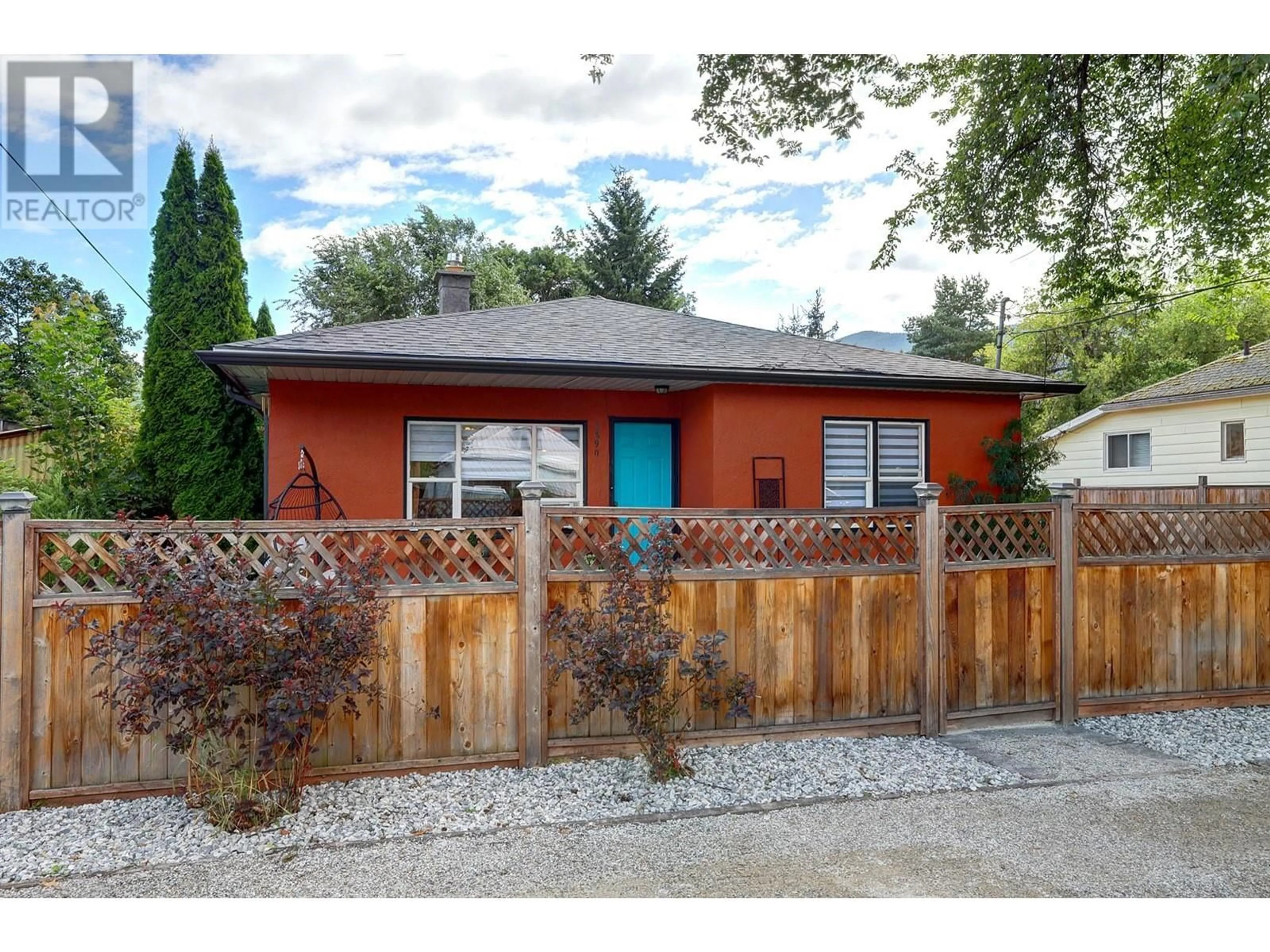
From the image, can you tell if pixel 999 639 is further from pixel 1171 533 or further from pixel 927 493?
pixel 1171 533

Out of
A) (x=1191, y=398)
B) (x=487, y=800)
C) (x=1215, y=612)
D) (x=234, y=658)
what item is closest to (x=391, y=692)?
(x=487, y=800)

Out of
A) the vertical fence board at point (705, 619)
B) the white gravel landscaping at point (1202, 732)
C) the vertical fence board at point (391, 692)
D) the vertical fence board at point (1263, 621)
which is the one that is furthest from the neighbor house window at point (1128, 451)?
the vertical fence board at point (391, 692)

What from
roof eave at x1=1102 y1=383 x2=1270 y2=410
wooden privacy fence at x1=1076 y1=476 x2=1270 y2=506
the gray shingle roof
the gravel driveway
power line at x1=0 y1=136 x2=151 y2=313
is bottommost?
the gravel driveway

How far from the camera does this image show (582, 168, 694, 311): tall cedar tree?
78.9 ft

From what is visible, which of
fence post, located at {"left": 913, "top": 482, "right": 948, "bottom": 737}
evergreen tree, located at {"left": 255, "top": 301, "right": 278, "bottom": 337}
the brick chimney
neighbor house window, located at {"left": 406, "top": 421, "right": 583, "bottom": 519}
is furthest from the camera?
evergreen tree, located at {"left": 255, "top": 301, "right": 278, "bottom": 337}

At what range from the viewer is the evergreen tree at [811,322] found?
33.2 meters

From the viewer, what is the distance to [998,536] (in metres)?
5.02

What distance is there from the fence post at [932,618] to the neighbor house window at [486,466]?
11.2ft

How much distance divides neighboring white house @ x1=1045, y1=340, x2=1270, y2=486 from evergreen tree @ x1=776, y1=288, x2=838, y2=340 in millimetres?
18798

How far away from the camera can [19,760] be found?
3439mm

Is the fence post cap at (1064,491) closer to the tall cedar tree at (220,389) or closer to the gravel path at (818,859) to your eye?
the gravel path at (818,859)

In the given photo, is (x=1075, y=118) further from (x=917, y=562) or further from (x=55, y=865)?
(x=55, y=865)

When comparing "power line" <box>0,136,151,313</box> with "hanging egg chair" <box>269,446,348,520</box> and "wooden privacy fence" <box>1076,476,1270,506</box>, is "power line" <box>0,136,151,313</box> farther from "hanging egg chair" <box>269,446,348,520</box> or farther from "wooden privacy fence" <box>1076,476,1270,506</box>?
"wooden privacy fence" <box>1076,476,1270,506</box>

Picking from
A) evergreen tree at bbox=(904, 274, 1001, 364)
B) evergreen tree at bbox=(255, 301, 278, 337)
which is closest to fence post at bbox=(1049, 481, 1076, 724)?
evergreen tree at bbox=(255, 301, 278, 337)
